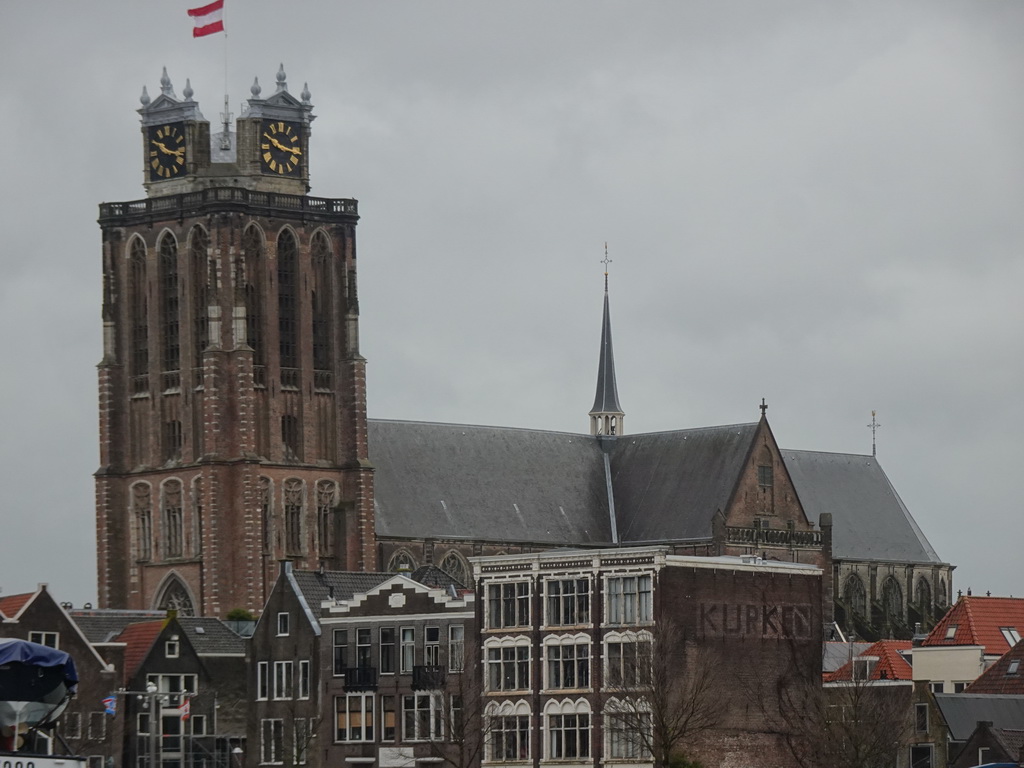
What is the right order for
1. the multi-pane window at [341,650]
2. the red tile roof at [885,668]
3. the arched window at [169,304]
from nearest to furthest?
the multi-pane window at [341,650]
the red tile roof at [885,668]
the arched window at [169,304]

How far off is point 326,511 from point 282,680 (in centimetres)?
3255

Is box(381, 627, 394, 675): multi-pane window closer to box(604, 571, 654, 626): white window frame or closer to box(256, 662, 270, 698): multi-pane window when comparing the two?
box(256, 662, 270, 698): multi-pane window

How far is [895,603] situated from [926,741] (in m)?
56.7

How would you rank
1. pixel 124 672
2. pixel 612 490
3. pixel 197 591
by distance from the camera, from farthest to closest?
pixel 612 490 < pixel 197 591 < pixel 124 672

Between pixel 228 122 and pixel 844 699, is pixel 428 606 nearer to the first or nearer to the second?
pixel 844 699

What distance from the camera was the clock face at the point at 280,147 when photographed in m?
124

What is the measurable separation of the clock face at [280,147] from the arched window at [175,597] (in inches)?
804

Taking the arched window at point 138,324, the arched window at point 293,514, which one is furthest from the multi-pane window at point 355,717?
the arched window at point 138,324

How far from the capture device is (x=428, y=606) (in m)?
86.7

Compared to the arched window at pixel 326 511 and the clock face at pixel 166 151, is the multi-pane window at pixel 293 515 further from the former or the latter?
the clock face at pixel 166 151

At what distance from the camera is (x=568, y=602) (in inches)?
3285

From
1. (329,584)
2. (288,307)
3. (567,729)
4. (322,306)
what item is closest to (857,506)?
(322,306)

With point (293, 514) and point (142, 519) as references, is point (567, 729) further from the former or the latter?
point (142, 519)

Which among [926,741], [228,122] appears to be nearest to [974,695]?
[926,741]
